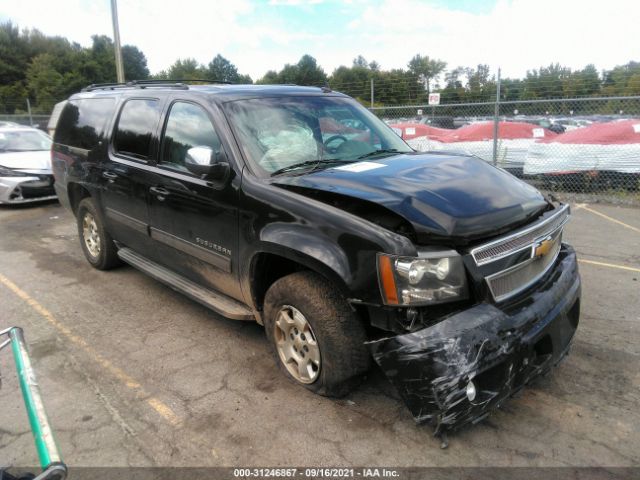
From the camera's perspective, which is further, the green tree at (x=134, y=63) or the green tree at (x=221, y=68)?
the green tree at (x=221, y=68)

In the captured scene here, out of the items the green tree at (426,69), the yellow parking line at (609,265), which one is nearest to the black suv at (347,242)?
the yellow parking line at (609,265)

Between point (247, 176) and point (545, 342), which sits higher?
point (247, 176)

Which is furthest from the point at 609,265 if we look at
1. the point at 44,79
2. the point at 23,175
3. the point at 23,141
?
the point at 44,79

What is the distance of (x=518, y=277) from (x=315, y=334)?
119 centimetres

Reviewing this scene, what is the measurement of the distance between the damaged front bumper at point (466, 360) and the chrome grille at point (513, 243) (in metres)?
0.26

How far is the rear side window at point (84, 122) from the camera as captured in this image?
4926 mm

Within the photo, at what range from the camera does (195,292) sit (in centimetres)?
386

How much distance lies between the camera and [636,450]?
→ 102 inches

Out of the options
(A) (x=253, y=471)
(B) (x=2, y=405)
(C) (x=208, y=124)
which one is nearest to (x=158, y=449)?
(A) (x=253, y=471)

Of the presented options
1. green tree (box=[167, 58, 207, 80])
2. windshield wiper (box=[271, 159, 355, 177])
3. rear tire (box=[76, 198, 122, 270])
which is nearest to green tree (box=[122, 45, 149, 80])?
green tree (box=[167, 58, 207, 80])

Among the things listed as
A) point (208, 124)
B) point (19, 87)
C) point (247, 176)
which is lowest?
point (247, 176)

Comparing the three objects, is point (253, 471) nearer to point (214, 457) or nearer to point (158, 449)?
point (214, 457)

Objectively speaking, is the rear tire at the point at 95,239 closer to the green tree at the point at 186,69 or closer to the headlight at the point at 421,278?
the headlight at the point at 421,278

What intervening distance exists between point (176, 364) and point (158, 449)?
3.04 feet
